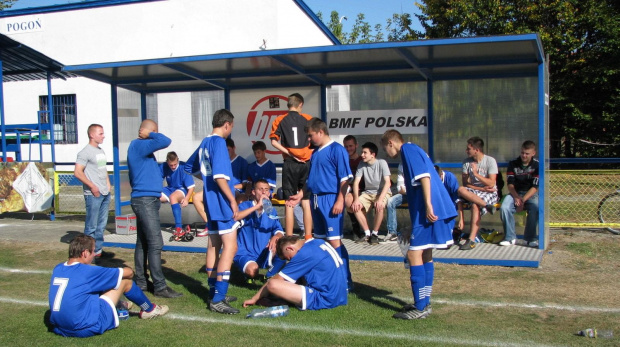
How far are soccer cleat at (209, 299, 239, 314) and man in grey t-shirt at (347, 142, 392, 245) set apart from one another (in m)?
3.51

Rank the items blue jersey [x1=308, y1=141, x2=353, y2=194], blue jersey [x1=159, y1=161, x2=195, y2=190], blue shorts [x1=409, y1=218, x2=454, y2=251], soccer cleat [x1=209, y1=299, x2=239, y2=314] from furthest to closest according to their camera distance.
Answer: blue jersey [x1=159, y1=161, x2=195, y2=190] → blue jersey [x1=308, y1=141, x2=353, y2=194] → soccer cleat [x1=209, y1=299, x2=239, y2=314] → blue shorts [x1=409, y1=218, x2=454, y2=251]

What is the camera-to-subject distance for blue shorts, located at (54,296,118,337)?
4.82m

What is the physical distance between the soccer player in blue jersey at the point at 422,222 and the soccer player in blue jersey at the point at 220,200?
1645 millimetres

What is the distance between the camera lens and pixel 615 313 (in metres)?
5.29

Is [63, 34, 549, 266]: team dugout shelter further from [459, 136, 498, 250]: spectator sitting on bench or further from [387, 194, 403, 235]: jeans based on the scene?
[387, 194, 403, 235]: jeans

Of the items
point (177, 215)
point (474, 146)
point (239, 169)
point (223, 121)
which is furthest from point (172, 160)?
point (474, 146)

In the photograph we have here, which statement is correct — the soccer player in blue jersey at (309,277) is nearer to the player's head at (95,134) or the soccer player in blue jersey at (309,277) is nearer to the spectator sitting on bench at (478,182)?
the spectator sitting on bench at (478,182)

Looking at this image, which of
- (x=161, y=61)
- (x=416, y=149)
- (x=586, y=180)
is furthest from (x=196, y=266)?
(x=586, y=180)

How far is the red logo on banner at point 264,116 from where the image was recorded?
10.5m

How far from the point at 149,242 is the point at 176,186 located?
3541mm

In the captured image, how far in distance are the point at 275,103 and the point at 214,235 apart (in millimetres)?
5033

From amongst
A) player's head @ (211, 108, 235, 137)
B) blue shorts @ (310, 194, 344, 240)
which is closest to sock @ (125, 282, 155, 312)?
player's head @ (211, 108, 235, 137)

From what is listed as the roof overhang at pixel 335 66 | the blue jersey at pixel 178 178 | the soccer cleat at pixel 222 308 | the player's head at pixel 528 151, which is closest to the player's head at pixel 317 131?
the soccer cleat at pixel 222 308

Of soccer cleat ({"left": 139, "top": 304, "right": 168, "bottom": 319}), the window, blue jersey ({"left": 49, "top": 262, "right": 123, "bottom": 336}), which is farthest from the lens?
the window
